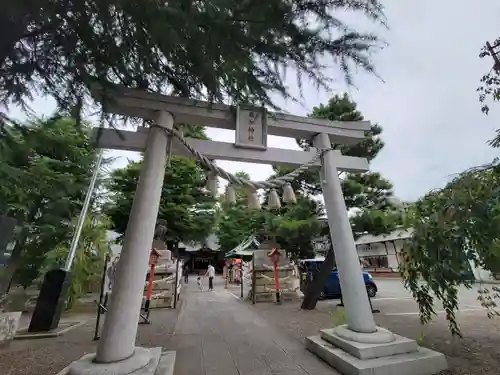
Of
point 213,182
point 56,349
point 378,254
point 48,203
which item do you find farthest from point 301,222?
point 378,254

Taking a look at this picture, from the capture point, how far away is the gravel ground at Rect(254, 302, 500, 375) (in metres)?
3.47

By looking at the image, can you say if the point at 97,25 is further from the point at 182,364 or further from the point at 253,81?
the point at 182,364

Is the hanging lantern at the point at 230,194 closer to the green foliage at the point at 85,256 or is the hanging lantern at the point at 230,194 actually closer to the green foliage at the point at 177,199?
the green foliage at the point at 85,256

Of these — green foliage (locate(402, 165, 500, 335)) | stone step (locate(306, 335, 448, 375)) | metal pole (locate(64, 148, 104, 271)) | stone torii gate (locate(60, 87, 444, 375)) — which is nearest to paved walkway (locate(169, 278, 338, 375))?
stone step (locate(306, 335, 448, 375))

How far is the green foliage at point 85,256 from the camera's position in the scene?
8461 millimetres

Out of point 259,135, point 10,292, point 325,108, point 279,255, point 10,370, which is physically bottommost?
point 10,370

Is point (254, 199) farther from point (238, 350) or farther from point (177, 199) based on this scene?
point (177, 199)

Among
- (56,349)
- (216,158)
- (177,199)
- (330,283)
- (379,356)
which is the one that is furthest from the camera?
(177,199)

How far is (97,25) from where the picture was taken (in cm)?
208

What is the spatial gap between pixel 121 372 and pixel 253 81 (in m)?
3.05

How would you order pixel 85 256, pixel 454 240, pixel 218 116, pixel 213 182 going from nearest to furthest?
pixel 454 240 < pixel 213 182 < pixel 218 116 < pixel 85 256

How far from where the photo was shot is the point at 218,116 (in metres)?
3.98

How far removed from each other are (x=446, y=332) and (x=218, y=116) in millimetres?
5499

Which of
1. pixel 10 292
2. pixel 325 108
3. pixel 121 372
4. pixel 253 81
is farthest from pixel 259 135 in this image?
pixel 10 292
